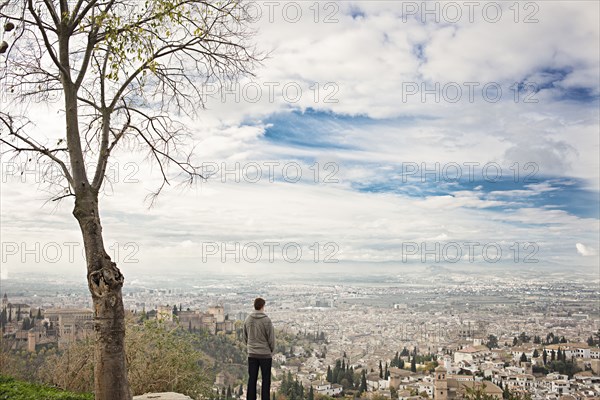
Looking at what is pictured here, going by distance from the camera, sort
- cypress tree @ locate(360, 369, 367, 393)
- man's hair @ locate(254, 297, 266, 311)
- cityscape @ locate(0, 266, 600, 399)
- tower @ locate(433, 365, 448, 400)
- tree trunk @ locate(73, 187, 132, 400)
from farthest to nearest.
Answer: cypress tree @ locate(360, 369, 367, 393) < cityscape @ locate(0, 266, 600, 399) < tower @ locate(433, 365, 448, 400) < man's hair @ locate(254, 297, 266, 311) < tree trunk @ locate(73, 187, 132, 400)

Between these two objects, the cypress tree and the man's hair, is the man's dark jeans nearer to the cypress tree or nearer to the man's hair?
the man's hair

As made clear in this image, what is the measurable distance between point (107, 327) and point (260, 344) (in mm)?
2260

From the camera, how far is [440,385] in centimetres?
1335

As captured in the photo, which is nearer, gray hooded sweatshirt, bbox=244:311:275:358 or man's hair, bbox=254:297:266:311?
gray hooded sweatshirt, bbox=244:311:275:358

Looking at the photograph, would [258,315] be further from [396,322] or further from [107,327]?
[396,322]

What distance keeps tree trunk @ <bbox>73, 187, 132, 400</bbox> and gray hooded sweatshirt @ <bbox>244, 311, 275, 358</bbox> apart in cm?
188

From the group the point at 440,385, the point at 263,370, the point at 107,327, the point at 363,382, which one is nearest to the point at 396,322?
the point at 363,382

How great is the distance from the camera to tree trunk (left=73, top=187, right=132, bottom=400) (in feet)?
20.9

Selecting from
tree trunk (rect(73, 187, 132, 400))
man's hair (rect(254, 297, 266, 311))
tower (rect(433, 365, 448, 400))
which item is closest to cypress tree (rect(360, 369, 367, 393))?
tower (rect(433, 365, 448, 400))

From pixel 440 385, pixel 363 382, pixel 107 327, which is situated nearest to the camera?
pixel 107 327

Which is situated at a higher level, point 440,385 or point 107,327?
point 107,327

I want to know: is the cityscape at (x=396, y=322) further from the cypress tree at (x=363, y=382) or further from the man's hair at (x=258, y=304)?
the man's hair at (x=258, y=304)

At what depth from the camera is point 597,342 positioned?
15969mm

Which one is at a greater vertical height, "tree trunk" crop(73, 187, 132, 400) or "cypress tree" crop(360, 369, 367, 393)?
"tree trunk" crop(73, 187, 132, 400)
